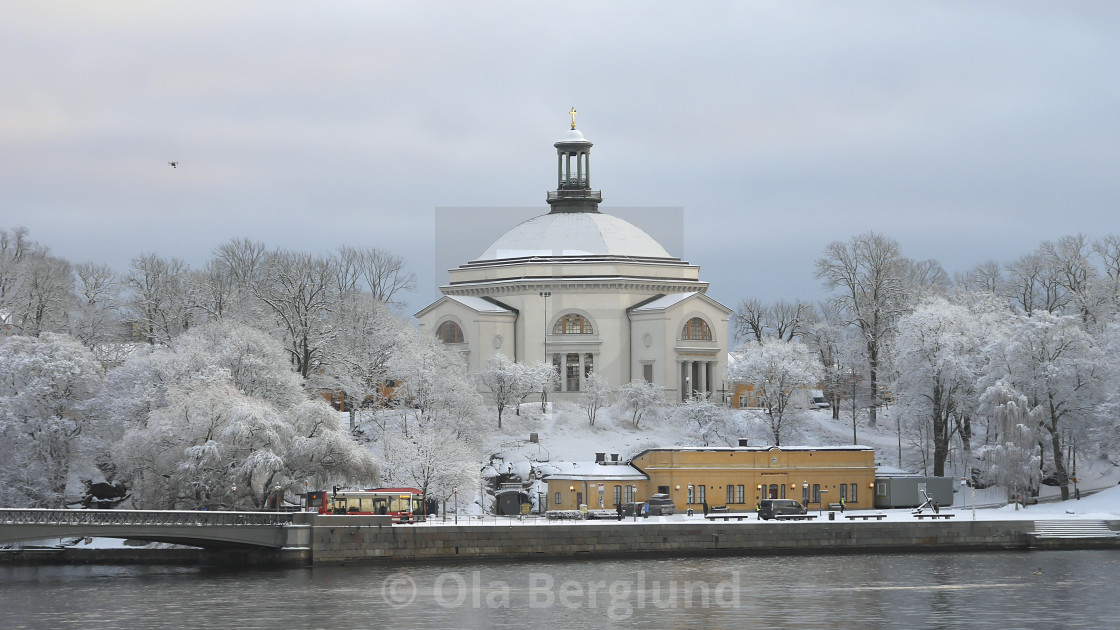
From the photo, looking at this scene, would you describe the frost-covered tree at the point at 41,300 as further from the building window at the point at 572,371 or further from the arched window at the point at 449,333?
the building window at the point at 572,371

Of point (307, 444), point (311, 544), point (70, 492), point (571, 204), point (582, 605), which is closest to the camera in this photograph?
point (582, 605)

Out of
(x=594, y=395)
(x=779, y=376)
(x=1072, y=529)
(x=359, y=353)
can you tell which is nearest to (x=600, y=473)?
(x=594, y=395)

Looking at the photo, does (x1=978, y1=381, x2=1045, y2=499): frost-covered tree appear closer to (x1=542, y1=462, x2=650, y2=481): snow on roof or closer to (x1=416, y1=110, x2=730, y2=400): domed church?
(x1=542, y1=462, x2=650, y2=481): snow on roof

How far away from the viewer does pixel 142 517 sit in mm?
58312

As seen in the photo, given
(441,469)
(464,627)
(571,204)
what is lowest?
(464,627)

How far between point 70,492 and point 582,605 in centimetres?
3138

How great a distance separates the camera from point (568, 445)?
83.8 meters

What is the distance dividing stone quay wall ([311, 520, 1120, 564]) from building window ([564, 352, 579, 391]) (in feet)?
111

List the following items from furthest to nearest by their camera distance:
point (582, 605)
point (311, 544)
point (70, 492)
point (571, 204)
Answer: point (571, 204) < point (70, 492) < point (311, 544) < point (582, 605)

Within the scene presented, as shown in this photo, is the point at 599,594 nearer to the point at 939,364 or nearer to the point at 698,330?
the point at 939,364

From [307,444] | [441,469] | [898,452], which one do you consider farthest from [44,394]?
[898,452]

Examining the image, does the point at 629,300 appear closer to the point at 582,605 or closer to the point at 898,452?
the point at 898,452

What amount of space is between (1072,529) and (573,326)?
3939 cm

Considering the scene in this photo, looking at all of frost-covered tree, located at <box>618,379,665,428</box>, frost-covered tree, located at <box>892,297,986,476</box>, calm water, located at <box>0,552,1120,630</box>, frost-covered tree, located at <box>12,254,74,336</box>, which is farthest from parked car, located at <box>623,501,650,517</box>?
frost-covered tree, located at <box>12,254,74,336</box>
